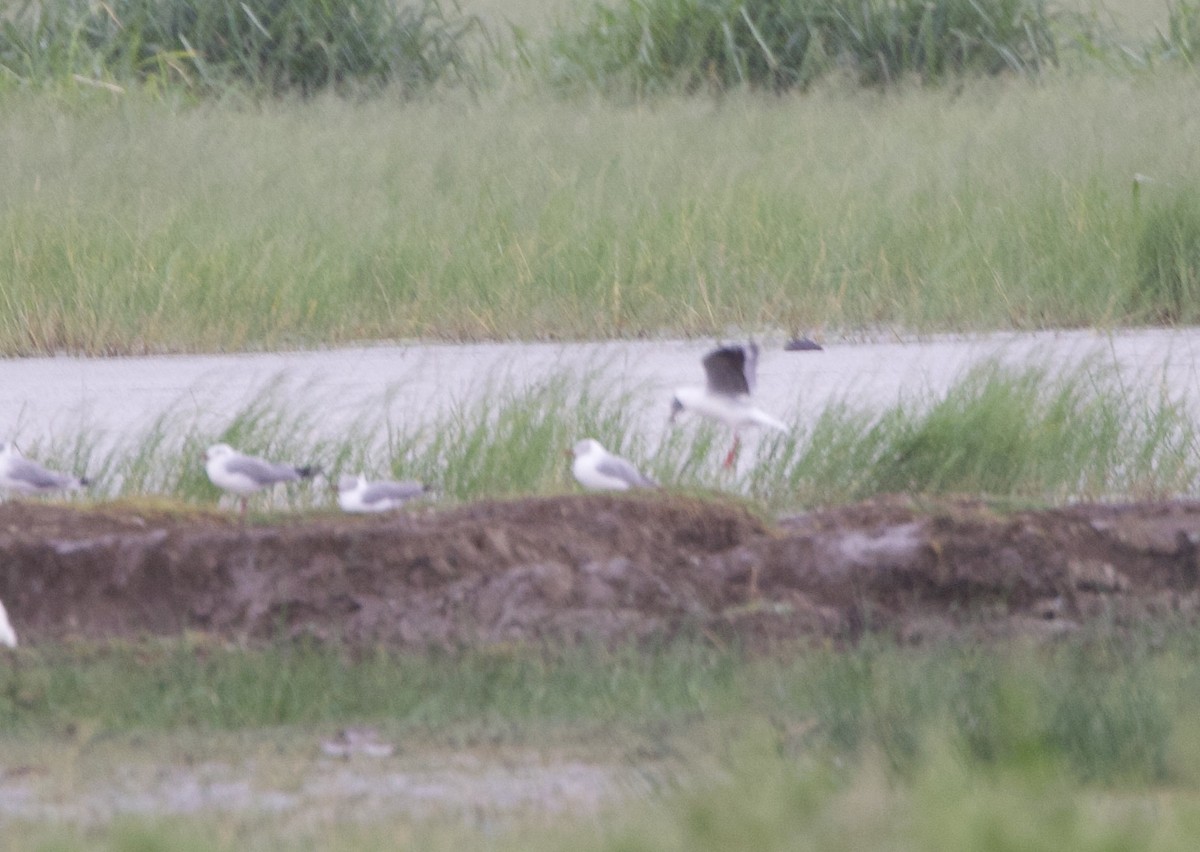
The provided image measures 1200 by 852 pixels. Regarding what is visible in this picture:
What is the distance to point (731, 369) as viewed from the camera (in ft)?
22.0

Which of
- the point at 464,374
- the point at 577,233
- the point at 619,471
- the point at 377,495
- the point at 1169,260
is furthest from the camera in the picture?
the point at 577,233

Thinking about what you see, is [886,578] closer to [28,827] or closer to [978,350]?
[28,827]

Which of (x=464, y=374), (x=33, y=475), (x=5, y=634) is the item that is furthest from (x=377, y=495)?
(x=464, y=374)

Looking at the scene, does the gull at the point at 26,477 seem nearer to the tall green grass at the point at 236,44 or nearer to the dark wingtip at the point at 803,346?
the dark wingtip at the point at 803,346

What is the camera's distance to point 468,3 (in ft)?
141

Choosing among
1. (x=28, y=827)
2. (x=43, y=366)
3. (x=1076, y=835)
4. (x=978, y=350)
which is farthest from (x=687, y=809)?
(x=43, y=366)

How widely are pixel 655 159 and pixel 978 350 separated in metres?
4.18

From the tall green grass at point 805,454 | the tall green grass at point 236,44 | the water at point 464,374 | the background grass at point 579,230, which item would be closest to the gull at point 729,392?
the tall green grass at point 805,454

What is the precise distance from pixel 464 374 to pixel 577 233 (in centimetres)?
194

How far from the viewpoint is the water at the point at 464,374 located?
8.95 m

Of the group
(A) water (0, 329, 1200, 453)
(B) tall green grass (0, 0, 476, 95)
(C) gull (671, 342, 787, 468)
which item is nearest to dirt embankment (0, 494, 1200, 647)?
(C) gull (671, 342, 787, 468)

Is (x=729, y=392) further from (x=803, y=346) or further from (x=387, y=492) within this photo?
(x=803, y=346)

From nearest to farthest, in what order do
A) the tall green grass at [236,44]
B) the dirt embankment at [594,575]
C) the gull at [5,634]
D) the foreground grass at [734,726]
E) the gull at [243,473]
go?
the foreground grass at [734,726] → the gull at [5,634] → the dirt embankment at [594,575] → the gull at [243,473] → the tall green grass at [236,44]

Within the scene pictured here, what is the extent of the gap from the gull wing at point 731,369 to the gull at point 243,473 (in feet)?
4.35
